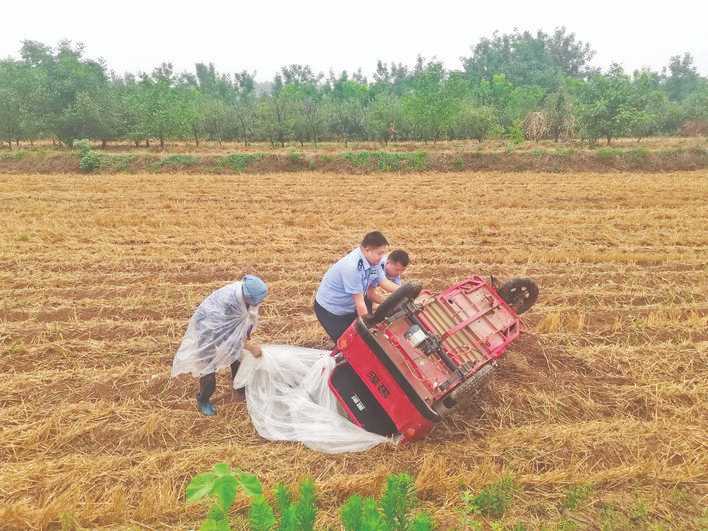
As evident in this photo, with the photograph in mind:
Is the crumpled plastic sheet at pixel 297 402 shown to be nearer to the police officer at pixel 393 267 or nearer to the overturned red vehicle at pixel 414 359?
the overturned red vehicle at pixel 414 359

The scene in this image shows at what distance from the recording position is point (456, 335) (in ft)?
13.0

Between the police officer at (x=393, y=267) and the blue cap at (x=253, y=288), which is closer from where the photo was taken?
the blue cap at (x=253, y=288)

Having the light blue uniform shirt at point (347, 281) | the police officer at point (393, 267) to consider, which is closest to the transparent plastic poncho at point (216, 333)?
the light blue uniform shirt at point (347, 281)

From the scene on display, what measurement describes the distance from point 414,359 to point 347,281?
0.89 m

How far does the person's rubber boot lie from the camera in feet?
13.6

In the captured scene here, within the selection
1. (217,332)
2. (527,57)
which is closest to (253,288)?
(217,332)

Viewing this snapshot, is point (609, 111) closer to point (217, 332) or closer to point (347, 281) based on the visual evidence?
point (347, 281)

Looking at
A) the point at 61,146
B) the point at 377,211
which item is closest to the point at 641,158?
the point at 377,211

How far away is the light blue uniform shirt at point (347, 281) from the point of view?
4.06 m

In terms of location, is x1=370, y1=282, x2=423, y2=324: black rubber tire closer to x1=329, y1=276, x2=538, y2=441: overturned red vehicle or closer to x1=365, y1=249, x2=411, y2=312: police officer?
x1=329, y1=276, x2=538, y2=441: overturned red vehicle

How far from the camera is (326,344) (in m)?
5.37

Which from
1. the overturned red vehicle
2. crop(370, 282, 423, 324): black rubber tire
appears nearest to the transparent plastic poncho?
the overturned red vehicle

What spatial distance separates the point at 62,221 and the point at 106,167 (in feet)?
38.6

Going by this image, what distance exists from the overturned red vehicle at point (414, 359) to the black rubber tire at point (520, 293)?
0.47 meters
